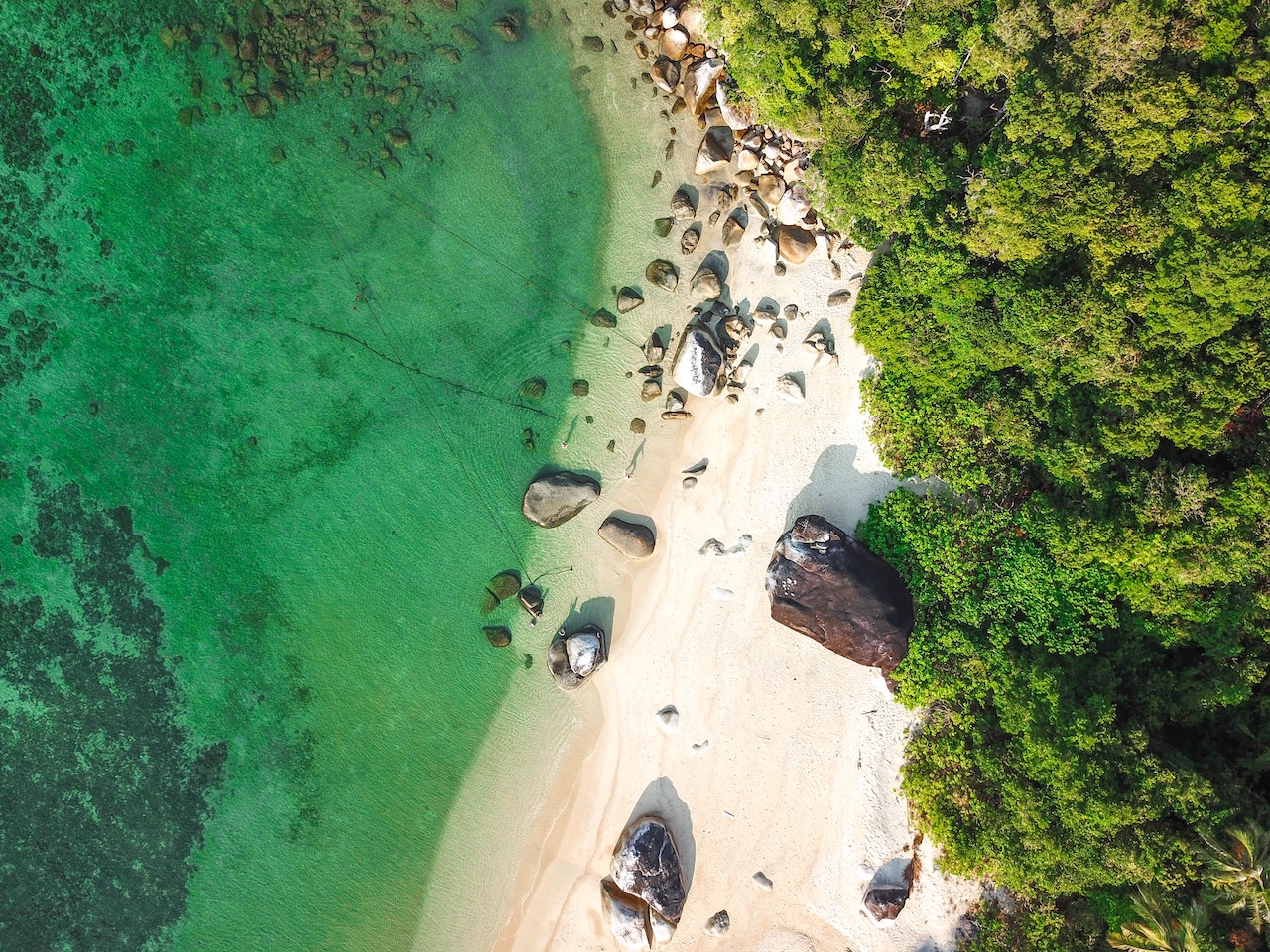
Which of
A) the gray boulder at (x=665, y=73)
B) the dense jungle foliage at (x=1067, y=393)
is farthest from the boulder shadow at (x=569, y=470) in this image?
the gray boulder at (x=665, y=73)

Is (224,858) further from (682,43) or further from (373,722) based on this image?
(682,43)

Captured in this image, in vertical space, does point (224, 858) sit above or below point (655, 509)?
below

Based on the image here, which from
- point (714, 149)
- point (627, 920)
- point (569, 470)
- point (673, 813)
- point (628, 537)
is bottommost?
point (627, 920)

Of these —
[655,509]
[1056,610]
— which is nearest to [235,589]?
[655,509]

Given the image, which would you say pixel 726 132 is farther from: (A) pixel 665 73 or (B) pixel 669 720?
(B) pixel 669 720

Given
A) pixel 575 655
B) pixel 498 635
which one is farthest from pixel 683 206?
pixel 498 635

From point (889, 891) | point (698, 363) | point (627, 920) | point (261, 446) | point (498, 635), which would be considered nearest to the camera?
point (889, 891)
